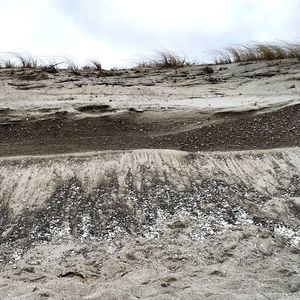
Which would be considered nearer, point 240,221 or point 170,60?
point 240,221

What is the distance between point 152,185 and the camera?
771 centimetres

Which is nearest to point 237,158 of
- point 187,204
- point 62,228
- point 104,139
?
point 187,204

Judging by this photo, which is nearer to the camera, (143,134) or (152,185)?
(152,185)

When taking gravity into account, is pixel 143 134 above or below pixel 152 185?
above

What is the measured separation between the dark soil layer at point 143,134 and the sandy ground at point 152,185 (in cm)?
2

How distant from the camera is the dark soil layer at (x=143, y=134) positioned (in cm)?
882

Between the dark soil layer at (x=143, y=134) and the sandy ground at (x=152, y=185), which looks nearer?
the sandy ground at (x=152, y=185)

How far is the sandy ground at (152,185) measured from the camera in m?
6.08

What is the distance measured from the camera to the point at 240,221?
23.1 feet

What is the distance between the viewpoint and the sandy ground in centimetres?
608

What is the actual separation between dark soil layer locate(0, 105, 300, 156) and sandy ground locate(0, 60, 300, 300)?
0.02m

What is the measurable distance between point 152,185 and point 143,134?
1.63m

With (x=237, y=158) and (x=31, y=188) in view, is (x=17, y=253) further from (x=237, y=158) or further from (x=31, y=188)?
(x=237, y=158)

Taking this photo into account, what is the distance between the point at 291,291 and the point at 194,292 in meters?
0.89
